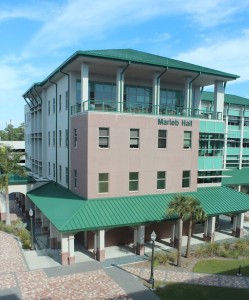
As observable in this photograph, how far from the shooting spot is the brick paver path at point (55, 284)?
1593 centimetres

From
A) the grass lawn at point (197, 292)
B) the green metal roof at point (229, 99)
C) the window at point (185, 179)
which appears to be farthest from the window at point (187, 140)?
the green metal roof at point (229, 99)

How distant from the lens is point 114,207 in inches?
875

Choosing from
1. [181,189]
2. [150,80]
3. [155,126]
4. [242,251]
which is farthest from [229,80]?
[242,251]

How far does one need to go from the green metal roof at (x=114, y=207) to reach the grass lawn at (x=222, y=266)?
3.98 metres

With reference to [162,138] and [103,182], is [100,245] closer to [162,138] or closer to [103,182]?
[103,182]

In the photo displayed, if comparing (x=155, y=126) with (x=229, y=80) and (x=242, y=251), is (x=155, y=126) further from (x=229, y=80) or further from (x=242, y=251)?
(x=242, y=251)

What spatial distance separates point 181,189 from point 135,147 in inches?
248

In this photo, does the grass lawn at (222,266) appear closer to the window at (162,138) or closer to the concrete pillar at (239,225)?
the concrete pillar at (239,225)

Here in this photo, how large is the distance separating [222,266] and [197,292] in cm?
483

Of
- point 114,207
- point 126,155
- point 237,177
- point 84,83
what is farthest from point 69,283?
point 237,177

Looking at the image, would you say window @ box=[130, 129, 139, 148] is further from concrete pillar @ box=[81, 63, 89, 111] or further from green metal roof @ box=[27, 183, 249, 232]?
green metal roof @ box=[27, 183, 249, 232]

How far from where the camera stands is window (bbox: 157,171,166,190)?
1000 inches

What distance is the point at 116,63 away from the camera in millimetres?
23219

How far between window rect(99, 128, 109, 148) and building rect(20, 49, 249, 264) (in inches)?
3.3
